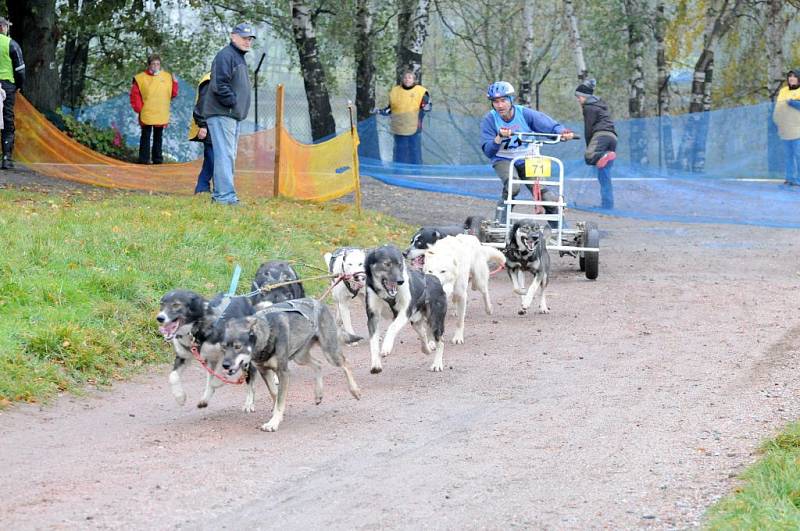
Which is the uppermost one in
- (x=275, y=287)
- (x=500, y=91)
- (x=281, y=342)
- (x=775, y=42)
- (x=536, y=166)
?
(x=775, y=42)

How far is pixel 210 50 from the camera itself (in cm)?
2783

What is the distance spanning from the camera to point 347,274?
8758 millimetres

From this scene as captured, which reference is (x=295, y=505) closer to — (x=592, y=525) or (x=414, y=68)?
(x=592, y=525)

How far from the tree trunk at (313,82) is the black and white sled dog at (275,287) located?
513 inches

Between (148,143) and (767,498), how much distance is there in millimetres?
15422

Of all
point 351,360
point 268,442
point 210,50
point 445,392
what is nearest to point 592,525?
point 268,442

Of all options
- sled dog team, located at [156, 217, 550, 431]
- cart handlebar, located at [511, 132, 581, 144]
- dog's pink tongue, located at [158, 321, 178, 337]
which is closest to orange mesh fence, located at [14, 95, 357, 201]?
cart handlebar, located at [511, 132, 581, 144]

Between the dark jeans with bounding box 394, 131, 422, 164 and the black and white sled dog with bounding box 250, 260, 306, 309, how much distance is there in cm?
1148

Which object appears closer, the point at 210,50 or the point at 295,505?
the point at 295,505

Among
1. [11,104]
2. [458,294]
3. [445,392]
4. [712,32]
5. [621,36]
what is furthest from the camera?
[621,36]

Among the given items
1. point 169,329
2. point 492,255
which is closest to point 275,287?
point 169,329

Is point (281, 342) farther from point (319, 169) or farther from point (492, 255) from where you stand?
point (319, 169)

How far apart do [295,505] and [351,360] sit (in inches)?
142

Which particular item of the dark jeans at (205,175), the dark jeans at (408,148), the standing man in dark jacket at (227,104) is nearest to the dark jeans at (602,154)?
the dark jeans at (408,148)
